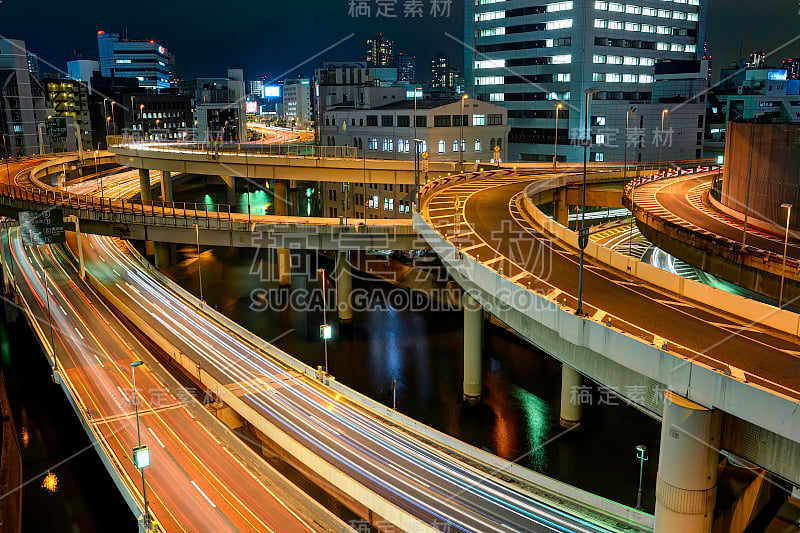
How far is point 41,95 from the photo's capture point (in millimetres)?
106125

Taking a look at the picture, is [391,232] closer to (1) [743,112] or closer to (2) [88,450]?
(2) [88,450]

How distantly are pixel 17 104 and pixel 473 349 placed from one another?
3676 inches

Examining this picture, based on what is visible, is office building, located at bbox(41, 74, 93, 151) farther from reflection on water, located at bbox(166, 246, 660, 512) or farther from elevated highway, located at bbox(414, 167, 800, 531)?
elevated highway, located at bbox(414, 167, 800, 531)

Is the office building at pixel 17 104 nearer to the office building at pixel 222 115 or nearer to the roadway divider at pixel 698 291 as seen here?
the office building at pixel 222 115

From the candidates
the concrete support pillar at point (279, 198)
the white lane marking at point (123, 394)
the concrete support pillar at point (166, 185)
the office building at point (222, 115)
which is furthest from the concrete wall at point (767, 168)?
the office building at point (222, 115)

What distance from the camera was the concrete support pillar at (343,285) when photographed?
52031 mm

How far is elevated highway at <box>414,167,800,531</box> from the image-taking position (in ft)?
51.8

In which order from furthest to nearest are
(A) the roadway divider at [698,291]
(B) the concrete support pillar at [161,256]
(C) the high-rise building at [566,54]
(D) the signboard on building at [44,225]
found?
(C) the high-rise building at [566,54] → (B) the concrete support pillar at [161,256] → (D) the signboard on building at [44,225] → (A) the roadway divider at [698,291]

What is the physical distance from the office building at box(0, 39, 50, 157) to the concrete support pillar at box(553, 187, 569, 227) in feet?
265

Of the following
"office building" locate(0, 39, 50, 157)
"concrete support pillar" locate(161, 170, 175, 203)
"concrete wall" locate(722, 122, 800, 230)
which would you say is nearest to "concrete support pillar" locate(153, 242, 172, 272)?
"concrete support pillar" locate(161, 170, 175, 203)

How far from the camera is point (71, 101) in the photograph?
417 ft

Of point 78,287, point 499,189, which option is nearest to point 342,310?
point 499,189

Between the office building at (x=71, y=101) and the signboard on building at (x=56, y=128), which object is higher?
the office building at (x=71, y=101)

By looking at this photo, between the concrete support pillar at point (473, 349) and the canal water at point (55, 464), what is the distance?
18.7 meters
